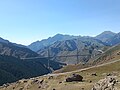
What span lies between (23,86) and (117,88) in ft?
343

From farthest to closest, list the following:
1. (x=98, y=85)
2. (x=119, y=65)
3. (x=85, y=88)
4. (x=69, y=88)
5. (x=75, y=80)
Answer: (x=119, y=65) < (x=75, y=80) < (x=69, y=88) < (x=85, y=88) < (x=98, y=85)

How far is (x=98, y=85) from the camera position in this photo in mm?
41500

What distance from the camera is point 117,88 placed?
3475 centimetres

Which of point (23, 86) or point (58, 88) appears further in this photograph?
point (23, 86)

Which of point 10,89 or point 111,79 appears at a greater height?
point 111,79

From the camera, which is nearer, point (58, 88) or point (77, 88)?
point (77, 88)

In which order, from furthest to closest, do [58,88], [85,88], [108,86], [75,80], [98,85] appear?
[75,80], [58,88], [85,88], [98,85], [108,86]

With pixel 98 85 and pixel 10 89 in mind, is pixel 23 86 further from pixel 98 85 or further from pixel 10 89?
pixel 98 85

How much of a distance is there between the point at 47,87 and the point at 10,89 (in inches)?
1475

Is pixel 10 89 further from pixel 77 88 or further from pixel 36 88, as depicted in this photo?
pixel 77 88

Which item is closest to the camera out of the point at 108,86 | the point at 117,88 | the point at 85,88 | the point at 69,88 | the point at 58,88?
the point at 117,88

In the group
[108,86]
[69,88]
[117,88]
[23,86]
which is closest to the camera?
[117,88]

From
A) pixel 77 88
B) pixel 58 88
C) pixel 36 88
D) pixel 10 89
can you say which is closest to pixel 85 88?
pixel 77 88

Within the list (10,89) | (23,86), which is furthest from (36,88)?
(10,89)
